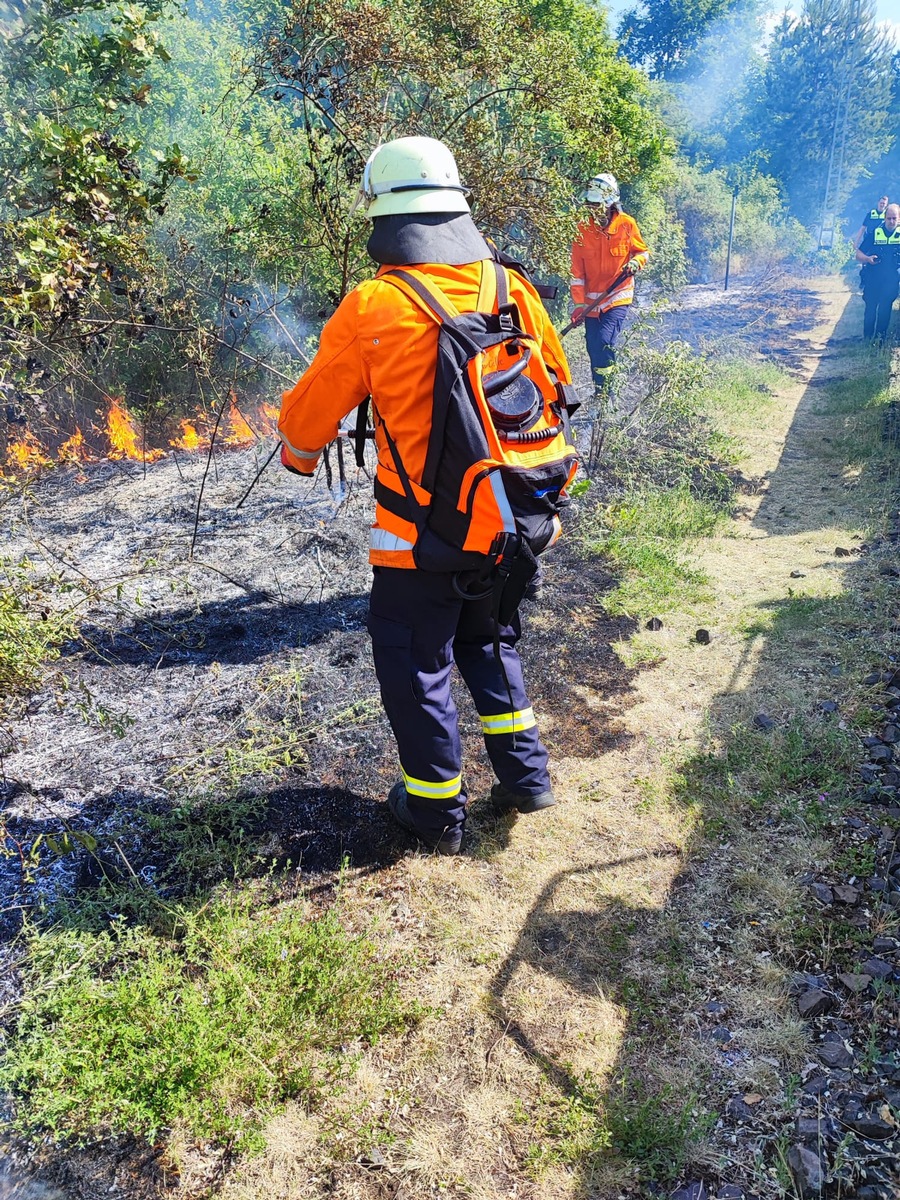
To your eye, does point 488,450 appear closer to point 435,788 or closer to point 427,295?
point 427,295

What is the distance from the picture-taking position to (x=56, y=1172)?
1.93 m

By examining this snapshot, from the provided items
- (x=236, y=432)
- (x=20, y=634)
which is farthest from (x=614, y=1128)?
(x=236, y=432)

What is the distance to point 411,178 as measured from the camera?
2.43 m

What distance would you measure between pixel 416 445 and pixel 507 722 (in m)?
1.11

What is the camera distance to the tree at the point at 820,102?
33562 millimetres

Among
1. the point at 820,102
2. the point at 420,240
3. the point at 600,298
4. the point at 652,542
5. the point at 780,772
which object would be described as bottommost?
the point at 780,772

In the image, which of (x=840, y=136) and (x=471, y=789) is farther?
(x=840, y=136)

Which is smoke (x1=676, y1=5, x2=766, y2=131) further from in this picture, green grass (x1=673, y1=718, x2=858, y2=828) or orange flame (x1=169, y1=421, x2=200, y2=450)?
green grass (x1=673, y1=718, x2=858, y2=828)

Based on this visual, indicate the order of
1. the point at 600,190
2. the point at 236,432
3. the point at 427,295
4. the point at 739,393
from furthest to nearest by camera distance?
the point at 739,393
the point at 236,432
the point at 600,190
the point at 427,295

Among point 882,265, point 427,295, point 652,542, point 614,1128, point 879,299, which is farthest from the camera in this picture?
point 879,299

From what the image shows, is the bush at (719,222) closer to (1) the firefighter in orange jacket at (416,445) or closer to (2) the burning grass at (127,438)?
(2) the burning grass at (127,438)

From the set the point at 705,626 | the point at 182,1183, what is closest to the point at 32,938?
the point at 182,1183

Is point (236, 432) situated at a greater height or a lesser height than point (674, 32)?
lesser

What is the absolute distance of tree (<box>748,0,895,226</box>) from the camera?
33562mm
